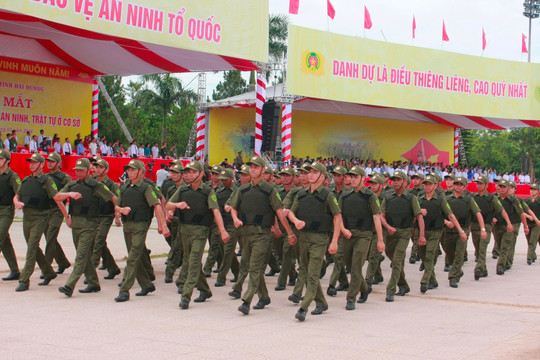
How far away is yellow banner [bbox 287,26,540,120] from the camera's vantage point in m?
28.6

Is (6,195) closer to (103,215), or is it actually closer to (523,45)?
(103,215)

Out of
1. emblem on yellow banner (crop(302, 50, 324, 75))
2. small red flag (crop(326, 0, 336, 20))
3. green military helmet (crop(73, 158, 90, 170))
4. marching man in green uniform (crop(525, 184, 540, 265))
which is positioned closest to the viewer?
green military helmet (crop(73, 158, 90, 170))

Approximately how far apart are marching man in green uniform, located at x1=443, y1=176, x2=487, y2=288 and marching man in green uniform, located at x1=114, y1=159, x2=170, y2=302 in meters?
4.93

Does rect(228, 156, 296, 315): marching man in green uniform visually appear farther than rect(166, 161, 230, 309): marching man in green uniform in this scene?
No

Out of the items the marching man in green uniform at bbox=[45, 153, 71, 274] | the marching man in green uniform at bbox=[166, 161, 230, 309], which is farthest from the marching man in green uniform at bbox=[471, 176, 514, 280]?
the marching man in green uniform at bbox=[45, 153, 71, 274]

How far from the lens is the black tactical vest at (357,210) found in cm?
953

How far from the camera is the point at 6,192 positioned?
10.2m

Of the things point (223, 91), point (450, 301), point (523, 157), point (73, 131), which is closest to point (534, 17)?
point (523, 157)

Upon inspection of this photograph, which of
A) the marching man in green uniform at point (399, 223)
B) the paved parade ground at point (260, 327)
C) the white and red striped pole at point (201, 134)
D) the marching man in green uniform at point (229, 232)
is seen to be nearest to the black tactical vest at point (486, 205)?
the paved parade ground at point (260, 327)

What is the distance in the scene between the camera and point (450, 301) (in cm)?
1027

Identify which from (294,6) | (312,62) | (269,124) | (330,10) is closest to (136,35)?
(269,124)

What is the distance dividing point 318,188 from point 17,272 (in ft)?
15.8

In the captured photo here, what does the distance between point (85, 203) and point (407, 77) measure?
81.6 feet

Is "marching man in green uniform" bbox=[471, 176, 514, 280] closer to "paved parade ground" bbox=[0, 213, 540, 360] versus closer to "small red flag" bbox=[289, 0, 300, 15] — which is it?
"paved parade ground" bbox=[0, 213, 540, 360]
